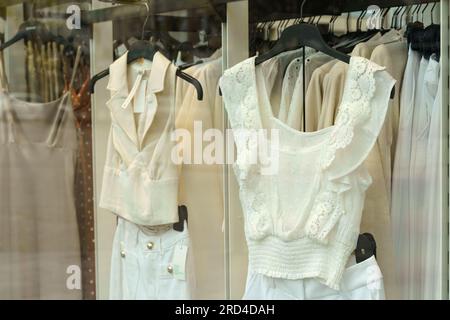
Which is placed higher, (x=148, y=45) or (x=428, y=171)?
(x=148, y=45)

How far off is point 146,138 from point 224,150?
17cm

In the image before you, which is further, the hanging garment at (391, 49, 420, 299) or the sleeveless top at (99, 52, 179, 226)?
the sleeveless top at (99, 52, 179, 226)

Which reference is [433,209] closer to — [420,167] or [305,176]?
[420,167]

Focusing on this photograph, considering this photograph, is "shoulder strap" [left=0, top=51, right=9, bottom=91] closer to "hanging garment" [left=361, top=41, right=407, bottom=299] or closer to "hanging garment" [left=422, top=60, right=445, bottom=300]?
"hanging garment" [left=361, top=41, right=407, bottom=299]

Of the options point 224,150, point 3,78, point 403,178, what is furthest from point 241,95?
point 3,78

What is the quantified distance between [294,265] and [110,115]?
539mm

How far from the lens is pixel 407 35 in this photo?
138 centimetres

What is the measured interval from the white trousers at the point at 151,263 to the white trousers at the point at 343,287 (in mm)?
229

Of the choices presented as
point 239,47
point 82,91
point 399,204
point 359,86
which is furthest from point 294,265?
point 82,91

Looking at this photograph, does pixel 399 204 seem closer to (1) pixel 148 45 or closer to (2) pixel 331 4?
(2) pixel 331 4

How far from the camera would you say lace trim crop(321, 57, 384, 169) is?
1273 mm

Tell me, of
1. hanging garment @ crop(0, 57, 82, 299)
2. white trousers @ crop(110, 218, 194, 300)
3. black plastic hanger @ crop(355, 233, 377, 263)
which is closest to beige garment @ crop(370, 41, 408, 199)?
black plastic hanger @ crop(355, 233, 377, 263)

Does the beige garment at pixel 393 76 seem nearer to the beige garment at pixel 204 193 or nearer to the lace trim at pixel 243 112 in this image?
the lace trim at pixel 243 112

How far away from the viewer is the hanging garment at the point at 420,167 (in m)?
1.36
